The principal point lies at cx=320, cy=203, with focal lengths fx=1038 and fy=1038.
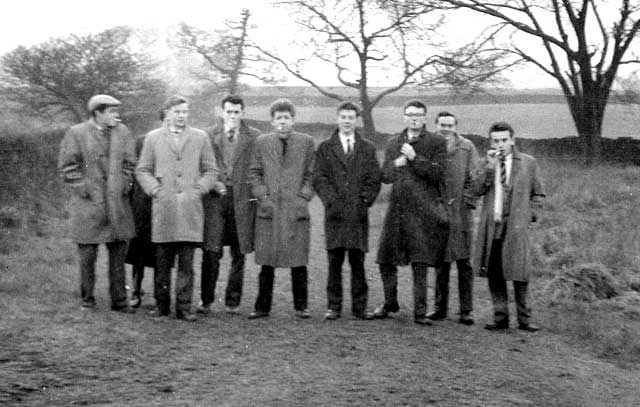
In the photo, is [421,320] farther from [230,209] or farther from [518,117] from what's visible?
[518,117]

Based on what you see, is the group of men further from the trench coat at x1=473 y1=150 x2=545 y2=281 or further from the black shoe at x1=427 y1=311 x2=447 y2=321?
the black shoe at x1=427 y1=311 x2=447 y2=321

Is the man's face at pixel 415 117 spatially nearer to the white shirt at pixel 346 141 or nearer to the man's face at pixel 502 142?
the white shirt at pixel 346 141

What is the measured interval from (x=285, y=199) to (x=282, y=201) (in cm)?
3

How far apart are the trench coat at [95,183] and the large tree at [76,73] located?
11837mm

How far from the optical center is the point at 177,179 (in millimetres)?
9039

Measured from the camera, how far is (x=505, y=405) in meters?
6.50

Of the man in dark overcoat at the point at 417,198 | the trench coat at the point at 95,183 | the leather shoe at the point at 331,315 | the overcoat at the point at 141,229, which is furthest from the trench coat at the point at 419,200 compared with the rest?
the trench coat at the point at 95,183

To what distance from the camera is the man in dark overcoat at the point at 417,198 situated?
30.7 feet

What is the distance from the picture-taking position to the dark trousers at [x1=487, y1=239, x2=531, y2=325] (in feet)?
30.9

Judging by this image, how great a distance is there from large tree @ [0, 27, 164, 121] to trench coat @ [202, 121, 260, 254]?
38.9 feet

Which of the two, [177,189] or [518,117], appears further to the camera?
[518,117]

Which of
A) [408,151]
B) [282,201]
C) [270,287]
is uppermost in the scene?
[408,151]

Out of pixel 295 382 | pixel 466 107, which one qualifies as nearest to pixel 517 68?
pixel 466 107

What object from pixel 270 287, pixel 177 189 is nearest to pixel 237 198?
pixel 177 189
